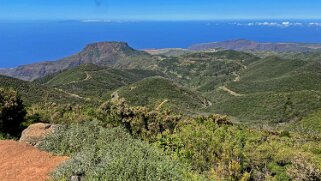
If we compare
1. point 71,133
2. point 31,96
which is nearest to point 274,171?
point 71,133

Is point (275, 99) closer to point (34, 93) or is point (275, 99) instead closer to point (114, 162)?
→ point (34, 93)

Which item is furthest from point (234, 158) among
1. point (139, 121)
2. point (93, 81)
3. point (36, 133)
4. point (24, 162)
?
point (93, 81)

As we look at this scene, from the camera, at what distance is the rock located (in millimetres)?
20047

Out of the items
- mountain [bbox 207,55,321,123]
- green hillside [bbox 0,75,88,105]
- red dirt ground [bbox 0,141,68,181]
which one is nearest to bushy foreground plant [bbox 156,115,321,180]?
red dirt ground [bbox 0,141,68,181]

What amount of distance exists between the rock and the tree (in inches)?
225

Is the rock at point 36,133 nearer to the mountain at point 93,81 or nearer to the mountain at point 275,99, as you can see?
the mountain at point 275,99

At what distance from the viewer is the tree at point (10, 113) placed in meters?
27.3

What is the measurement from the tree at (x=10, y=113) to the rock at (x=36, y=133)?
18.7ft

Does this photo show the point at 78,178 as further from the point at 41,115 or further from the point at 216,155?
the point at 41,115

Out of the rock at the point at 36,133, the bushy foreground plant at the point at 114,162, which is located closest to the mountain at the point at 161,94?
the rock at the point at 36,133

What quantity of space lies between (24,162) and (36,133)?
196 inches

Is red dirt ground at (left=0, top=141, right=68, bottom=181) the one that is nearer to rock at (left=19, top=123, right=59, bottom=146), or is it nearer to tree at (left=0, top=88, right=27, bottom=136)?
rock at (left=19, top=123, right=59, bottom=146)

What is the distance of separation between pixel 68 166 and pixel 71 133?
412 centimetres

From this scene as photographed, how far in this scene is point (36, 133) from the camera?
20.9m
